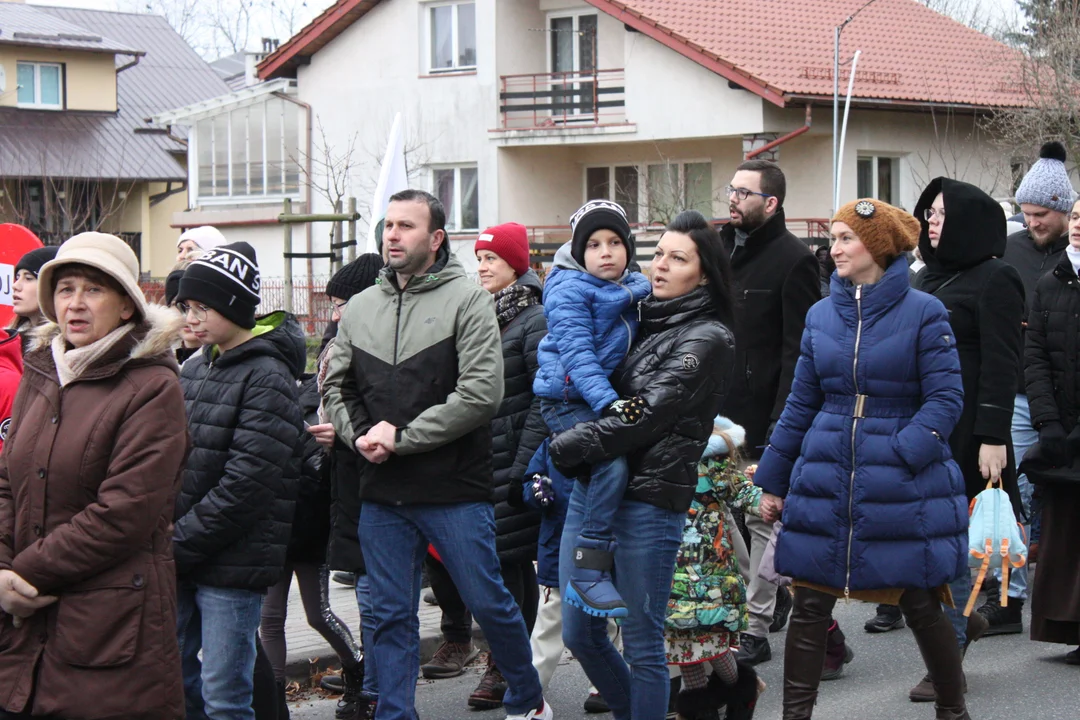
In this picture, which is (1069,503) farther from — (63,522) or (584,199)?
(584,199)

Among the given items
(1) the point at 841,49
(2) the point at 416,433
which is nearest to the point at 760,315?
(2) the point at 416,433

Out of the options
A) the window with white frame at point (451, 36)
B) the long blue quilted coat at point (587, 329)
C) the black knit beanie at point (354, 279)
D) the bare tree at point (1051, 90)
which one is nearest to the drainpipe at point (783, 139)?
the bare tree at point (1051, 90)

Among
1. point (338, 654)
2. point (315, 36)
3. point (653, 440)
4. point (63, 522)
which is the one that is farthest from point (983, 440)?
point (315, 36)

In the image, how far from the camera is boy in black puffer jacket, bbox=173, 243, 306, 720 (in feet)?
16.6

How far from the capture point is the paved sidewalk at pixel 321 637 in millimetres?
6922

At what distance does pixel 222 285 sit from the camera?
5320 mm

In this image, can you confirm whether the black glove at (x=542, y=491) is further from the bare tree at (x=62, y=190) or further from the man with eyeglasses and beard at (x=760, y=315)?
the bare tree at (x=62, y=190)

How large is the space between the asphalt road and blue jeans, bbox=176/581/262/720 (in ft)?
4.40

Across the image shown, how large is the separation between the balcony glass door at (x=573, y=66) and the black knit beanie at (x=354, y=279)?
23.6m

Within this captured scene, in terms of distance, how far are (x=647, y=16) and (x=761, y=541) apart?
22.4m

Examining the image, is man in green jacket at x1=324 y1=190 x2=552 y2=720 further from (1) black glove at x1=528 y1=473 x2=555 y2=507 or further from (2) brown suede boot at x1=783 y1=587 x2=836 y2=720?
(2) brown suede boot at x1=783 y1=587 x2=836 y2=720

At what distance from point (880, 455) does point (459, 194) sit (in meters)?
27.3

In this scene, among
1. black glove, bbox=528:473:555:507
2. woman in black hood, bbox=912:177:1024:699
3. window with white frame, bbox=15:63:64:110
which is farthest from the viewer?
window with white frame, bbox=15:63:64:110

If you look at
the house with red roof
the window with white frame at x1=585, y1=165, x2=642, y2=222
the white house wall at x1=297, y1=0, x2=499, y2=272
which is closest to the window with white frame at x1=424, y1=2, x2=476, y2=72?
the house with red roof
